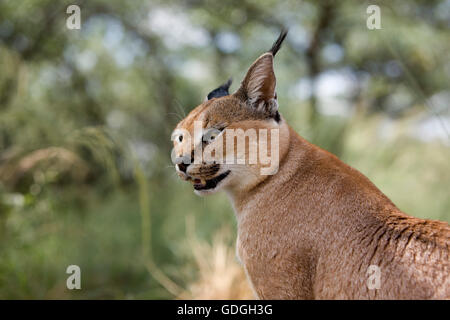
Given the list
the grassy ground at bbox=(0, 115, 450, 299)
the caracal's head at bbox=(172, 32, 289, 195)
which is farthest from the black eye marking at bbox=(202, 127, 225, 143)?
the grassy ground at bbox=(0, 115, 450, 299)

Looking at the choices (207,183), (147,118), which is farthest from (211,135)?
(147,118)

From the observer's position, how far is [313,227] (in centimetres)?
158

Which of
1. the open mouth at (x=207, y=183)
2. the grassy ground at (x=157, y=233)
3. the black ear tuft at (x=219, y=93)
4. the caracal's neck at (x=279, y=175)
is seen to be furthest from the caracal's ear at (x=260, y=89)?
the grassy ground at (x=157, y=233)

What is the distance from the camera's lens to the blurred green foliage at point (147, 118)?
324 cm

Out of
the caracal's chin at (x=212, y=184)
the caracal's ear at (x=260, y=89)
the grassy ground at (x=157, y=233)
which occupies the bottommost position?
the grassy ground at (x=157, y=233)

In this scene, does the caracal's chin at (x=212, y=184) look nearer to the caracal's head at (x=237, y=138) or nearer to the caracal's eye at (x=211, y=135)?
the caracal's head at (x=237, y=138)

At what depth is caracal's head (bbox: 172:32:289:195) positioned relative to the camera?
1.66 meters

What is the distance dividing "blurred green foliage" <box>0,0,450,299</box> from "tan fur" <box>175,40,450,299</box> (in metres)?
0.47

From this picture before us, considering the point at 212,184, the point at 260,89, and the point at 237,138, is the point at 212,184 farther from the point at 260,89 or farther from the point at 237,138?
the point at 260,89

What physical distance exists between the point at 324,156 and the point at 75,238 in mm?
2976

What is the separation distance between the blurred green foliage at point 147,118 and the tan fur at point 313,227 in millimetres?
474

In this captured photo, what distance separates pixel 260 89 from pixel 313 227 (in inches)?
23.0
